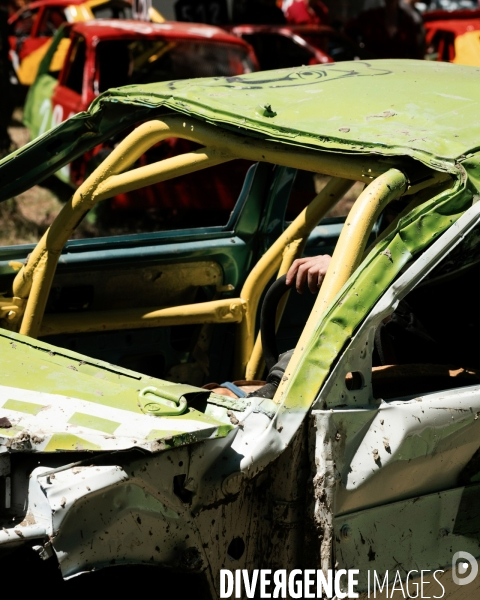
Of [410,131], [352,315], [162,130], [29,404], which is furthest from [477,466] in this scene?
[162,130]

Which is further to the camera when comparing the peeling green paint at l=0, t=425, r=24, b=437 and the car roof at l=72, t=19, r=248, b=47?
the car roof at l=72, t=19, r=248, b=47

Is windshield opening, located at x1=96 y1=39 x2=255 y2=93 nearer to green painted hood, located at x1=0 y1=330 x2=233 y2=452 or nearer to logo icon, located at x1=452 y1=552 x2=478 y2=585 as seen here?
green painted hood, located at x1=0 y1=330 x2=233 y2=452

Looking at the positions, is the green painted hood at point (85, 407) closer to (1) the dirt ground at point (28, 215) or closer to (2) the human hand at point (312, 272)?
(2) the human hand at point (312, 272)

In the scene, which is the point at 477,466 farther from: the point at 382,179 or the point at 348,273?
the point at 382,179

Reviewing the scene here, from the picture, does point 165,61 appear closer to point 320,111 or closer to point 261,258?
point 261,258

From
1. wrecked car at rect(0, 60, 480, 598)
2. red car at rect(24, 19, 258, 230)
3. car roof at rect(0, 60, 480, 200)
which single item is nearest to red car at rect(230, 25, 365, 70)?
red car at rect(24, 19, 258, 230)

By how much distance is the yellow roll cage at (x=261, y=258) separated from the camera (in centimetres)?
223

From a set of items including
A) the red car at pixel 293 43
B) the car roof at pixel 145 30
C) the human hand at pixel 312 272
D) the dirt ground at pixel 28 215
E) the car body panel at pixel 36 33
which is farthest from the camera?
the car body panel at pixel 36 33

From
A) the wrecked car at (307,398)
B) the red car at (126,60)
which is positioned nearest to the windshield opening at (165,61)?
the red car at (126,60)

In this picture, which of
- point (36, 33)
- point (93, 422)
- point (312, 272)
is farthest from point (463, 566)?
point (36, 33)

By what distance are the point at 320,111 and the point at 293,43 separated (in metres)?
7.95

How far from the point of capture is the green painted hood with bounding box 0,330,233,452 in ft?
6.20

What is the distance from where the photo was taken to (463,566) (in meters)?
2.28

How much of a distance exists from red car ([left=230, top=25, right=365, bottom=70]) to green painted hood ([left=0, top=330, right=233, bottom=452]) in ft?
26.2
